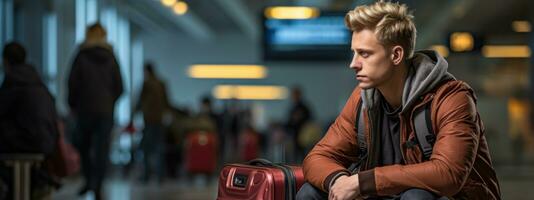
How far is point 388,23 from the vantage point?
128 inches

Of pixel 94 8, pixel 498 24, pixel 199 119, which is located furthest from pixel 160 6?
pixel 199 119

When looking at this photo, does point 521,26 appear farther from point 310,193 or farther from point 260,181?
point 310,193

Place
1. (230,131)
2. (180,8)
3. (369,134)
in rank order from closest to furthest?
(369,134) < (230,131) < (180,8)

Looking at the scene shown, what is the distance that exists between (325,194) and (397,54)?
49 centimetres

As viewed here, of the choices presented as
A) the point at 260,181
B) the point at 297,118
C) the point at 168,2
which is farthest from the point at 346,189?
the point at 168,2

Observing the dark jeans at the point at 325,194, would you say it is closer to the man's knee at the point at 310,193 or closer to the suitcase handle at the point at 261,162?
the man's knee at the point at 310,193

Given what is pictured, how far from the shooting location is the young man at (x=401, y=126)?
3191 mm

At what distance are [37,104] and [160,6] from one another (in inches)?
717

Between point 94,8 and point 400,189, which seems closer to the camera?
point 400,189

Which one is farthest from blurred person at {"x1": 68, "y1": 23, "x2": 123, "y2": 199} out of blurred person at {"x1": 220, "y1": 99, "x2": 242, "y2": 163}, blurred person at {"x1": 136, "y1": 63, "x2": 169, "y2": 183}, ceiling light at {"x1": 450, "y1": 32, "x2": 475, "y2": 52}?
blurred person at {"x1": 220, "y1": 99, "x2": 242, "y2": 163}

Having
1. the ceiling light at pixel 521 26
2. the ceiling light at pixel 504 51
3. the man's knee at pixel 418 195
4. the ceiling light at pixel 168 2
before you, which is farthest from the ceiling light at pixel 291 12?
the man's knee at pixel 418 195

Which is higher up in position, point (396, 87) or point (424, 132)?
point (396, 87)

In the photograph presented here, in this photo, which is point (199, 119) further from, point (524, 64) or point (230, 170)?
point (230, 170)

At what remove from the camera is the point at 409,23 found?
10.8 feet
